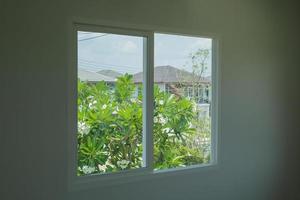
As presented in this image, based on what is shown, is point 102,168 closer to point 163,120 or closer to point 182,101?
point 163,120

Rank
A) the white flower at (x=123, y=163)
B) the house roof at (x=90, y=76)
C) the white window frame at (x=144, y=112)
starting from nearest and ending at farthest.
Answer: the white window frame at (x=144, y=112), the house roof at (x=90, y=76), the white flower at (x=123, y=163)

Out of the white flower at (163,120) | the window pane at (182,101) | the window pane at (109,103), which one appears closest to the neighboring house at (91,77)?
the window pane at (109,103)

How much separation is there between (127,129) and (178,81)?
0.75m

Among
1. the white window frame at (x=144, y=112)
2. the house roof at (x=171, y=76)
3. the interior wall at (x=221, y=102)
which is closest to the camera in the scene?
the interior wall at (x=221, y=102)

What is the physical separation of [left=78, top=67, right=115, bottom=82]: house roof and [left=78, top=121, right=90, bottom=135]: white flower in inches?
14.9

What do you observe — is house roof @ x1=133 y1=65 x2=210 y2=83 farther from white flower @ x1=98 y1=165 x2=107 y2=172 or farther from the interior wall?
white flower @ x1=98 y1=165 x2=107 y2=172

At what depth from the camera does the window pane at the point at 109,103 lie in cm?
278

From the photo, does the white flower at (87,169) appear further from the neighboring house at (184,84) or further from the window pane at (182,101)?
the neighboring house at (184,84)

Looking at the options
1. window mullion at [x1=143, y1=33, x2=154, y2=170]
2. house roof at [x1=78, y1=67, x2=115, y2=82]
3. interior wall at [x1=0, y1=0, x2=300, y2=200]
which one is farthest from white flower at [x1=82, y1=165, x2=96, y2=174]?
house roof at [x1=78, y1=67, x2=115, y2=82]

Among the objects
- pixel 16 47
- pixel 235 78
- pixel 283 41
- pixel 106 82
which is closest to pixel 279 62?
pixel 283 41

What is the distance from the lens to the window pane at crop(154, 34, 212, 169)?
125 inches

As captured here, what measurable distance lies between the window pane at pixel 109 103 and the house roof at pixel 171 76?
122 mm

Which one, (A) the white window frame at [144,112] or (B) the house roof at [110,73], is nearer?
(A) the white window frame at [144,112]

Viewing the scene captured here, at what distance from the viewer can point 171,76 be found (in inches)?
129
